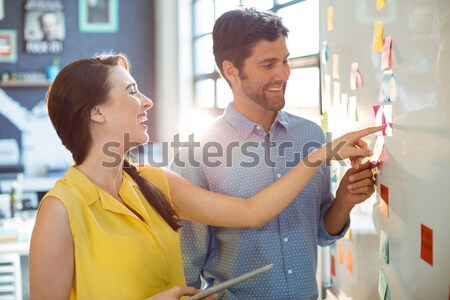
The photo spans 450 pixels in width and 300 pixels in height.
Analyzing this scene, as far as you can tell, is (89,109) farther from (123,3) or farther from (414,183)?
(123,3)

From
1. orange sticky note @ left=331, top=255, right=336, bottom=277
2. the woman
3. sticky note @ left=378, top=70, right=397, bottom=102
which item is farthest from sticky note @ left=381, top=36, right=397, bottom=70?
orange sticky note @ left=331, top=255, right=336, bottom=277

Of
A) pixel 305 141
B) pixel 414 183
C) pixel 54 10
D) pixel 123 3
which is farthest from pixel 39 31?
pixel 414 183

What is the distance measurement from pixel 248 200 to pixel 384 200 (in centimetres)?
38

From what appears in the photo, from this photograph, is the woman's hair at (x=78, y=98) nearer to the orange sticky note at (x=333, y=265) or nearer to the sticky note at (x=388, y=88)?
the sticky note at (x=388, y=88)

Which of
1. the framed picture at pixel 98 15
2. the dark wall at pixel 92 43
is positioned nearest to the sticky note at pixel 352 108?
the dark wall at pixel 92 43

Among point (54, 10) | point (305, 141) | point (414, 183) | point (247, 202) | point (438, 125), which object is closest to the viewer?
point (438, 125)

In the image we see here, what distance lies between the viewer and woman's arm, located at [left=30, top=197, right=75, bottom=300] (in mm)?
1365

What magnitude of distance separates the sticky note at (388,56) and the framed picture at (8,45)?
497cm

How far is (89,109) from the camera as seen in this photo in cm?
151

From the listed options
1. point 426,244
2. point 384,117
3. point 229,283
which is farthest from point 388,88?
point 229,283

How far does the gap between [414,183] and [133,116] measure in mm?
722

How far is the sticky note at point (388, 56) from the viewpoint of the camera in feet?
4.98

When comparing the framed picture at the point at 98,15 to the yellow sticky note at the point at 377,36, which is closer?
the yellow sticky note at the point at 377,36

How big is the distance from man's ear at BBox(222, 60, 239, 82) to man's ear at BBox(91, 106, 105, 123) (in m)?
0.53
